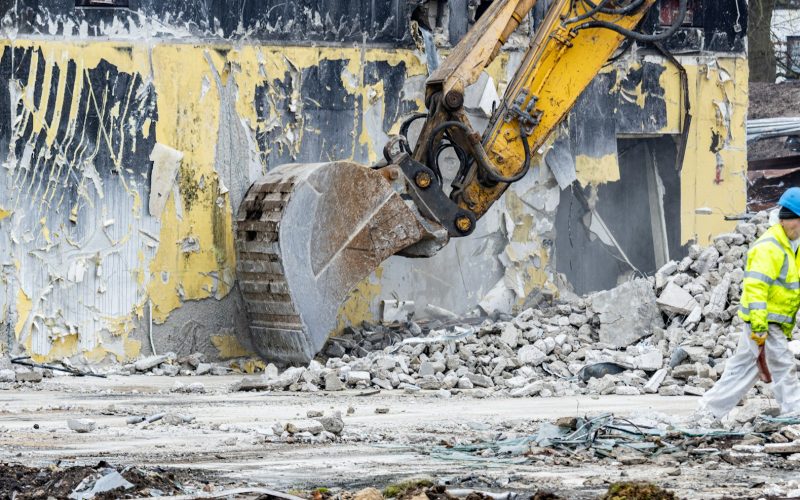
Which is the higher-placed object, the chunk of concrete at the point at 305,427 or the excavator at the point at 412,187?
the excavator at the point at 412,187

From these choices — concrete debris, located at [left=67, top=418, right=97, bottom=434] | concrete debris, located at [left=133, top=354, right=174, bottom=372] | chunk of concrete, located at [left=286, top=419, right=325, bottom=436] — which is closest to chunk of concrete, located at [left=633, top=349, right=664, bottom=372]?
chunk of concrete, located at [left=286, top=419, right=325, bottom=436]

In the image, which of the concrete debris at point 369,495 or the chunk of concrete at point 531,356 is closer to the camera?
the concrete debris at point 369,495

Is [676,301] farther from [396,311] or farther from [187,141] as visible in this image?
[187,141]

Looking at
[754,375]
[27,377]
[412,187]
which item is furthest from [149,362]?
[754,375]

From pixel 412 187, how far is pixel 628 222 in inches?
174

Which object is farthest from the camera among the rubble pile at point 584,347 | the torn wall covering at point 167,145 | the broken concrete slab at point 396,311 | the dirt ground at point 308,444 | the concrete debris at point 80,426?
the broken concrete slab at point 396,311

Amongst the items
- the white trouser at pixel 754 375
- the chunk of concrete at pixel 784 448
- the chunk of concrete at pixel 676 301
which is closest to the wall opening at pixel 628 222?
the chunk of concrete at pixel 676 301

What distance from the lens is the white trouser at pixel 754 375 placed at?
9.02 m

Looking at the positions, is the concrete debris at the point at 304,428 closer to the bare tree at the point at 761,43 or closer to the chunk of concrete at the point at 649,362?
the chunk of concrete at the point at 649,362

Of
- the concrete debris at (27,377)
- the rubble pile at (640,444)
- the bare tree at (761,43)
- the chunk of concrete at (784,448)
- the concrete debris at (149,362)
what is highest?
the bare tree at (761,43)

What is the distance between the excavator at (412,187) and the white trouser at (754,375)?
4.10 metres

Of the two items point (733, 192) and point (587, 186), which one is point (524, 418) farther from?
point (733, 192)

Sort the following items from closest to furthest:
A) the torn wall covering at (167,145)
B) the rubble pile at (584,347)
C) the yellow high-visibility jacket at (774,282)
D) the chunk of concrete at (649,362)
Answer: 1. the yellow high-visibility jacket at (774,282)
2. the rubble pile at (584,347)
3. the chunk of concrete at (649,362)
4. the torn wall covering at (167,145)

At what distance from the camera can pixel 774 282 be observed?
903cm
